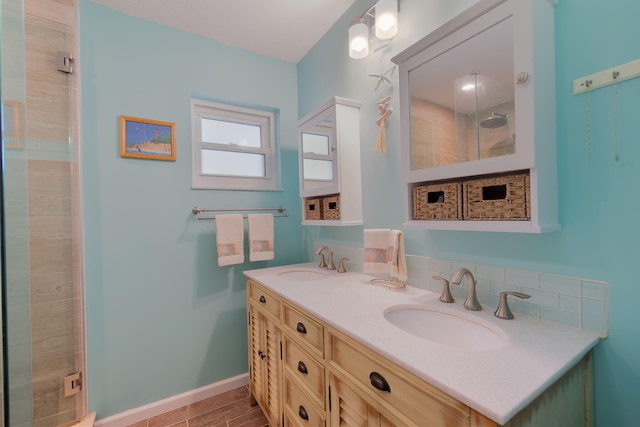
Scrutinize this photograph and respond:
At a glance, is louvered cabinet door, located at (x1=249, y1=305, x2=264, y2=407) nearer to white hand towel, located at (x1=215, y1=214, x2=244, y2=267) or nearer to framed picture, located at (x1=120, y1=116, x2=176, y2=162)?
white hand towel, located at (x1=215, y1=214, x2=244, y2=267)

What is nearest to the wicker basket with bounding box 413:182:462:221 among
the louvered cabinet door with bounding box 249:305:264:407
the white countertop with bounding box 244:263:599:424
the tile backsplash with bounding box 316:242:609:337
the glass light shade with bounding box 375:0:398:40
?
the tile backsplash with bounding box 316:242:609:337

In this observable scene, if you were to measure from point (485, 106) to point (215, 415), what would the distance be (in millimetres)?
2197

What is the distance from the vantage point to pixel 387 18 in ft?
4.42

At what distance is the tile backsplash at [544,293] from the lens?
2.59 ft

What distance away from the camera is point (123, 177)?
167cm

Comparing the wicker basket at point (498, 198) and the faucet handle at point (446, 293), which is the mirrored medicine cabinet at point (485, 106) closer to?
the wicker basket at point (498, 198)

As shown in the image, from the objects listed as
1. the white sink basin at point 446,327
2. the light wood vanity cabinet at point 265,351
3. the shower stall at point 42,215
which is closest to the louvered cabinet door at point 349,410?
the white sink basin at point 446,327

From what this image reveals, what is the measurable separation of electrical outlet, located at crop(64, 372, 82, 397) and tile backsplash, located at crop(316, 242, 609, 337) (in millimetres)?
1911

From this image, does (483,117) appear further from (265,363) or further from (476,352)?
(265,363)

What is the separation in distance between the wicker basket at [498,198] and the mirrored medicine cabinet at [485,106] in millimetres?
15

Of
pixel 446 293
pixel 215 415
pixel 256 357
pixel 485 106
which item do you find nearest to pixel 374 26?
pixel 485 106

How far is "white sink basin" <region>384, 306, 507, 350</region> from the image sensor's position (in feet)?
2.92

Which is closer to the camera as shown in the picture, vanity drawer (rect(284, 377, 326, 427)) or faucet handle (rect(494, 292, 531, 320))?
faucet handle (rect(494, 292, 531, 320))

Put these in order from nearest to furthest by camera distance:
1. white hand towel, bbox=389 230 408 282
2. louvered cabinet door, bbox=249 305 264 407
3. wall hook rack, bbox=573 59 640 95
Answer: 1. wall hook rack, bbox=573 59 640 95
2. white hand towel, bbox=389 230 408 282
3. louvered cabinet door, bbox=249 305 264 407
